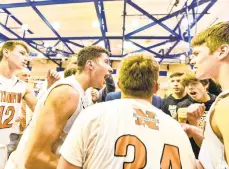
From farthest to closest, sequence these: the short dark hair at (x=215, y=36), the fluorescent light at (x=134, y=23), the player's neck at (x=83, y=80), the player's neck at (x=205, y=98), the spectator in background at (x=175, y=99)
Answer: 1. the fluorescent light at (x=134, y=23)
2. the spectator in background at (x=175, y=99)
3. the player's neck at (x=205, y=98)
4. the player's neck at (x=83, y=80)
5. the short dark hair at (x=215, y=36)

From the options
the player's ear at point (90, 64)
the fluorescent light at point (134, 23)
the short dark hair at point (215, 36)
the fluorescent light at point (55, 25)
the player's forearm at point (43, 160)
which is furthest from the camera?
the fluorescent light at point (55, 25)

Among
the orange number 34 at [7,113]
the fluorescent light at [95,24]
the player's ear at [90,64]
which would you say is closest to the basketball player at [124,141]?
the player's ear at [90,64]

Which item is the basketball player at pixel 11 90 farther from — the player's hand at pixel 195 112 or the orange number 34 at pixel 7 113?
the player's hand at pixel 195 112

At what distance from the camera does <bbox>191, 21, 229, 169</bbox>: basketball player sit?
1.08 metres

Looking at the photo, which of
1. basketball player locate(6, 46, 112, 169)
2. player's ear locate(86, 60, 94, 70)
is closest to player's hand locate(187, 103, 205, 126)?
basketball player locate(6, 46, 112, 169)

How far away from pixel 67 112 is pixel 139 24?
8.30 meters

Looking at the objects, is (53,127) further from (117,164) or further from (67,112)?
(117,164)

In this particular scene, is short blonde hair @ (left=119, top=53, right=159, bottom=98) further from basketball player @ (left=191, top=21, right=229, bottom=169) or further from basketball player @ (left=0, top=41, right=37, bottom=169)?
basketball player @ (left=0, top=41, right=37, bottom=169)

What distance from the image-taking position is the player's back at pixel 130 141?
46.3 inches

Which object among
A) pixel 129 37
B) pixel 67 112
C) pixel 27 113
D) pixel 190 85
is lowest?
pixel 27 113

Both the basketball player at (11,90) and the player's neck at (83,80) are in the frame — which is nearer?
the player's neck at (83,80)

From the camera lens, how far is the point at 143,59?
57.1 inches

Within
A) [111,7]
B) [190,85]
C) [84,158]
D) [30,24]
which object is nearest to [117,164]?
[84,158]

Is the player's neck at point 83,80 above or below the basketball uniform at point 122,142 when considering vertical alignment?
above
